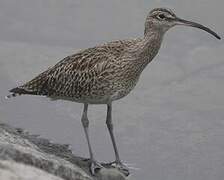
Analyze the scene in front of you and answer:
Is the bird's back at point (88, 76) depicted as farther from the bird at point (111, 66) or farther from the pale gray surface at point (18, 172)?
the pale gray surface at point (18, 172)

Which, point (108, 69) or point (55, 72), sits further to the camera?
point (55, 72)

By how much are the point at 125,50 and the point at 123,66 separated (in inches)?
15.4

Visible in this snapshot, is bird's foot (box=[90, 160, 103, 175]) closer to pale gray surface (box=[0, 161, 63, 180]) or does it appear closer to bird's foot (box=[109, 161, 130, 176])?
bird's foot (box=[109, 161, 130, 176])

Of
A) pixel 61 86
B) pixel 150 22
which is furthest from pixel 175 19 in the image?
pixel 61 86

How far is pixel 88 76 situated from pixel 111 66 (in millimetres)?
599

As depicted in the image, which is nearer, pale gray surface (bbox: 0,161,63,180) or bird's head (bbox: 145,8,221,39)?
pale gray surface (bbox: 0,161,63,180)

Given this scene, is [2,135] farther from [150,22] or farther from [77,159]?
[150,22]

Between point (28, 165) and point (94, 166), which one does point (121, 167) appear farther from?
point (28, 165)

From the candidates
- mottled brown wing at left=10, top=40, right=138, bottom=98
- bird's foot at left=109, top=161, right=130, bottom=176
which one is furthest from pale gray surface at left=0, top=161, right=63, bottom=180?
bird's foot at left=109, top=161, right=130, bottom=176

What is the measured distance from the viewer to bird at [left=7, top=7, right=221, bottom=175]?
49.3 feet

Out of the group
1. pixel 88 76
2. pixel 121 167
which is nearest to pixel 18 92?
pixel 88 76

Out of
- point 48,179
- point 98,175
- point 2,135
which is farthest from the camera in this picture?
point 98,175

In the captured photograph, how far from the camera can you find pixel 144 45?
50.2ft

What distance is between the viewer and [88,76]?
1541cm
